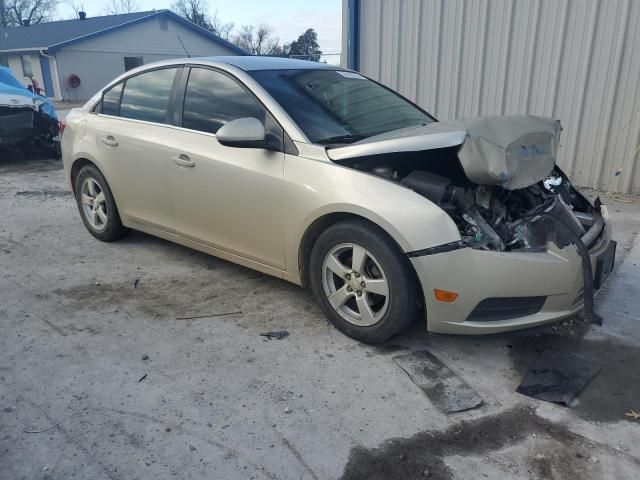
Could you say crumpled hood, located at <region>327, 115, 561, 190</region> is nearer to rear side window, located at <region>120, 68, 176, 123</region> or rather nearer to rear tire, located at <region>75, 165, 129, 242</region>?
rear side window, located at <region>120, 68, 176, 123</region>

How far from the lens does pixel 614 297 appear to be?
4.09 meters

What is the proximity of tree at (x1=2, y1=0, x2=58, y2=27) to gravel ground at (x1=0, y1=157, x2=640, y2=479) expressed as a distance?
5678cm

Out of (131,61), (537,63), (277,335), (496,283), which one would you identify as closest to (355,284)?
(277,335)

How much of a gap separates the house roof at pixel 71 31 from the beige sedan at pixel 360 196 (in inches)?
1120

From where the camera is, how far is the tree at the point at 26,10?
50844 millimetres

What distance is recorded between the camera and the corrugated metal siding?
6781 millimetres

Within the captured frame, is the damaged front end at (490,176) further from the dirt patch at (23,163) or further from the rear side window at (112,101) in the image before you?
the dirt patch at (23,163)

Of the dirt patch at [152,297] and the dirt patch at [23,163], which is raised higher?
the dirt patch at [152,297]

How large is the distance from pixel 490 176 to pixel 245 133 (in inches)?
59.0

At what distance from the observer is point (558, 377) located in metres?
3.08

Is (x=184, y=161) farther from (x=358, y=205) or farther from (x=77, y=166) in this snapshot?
(x=77, y=166)

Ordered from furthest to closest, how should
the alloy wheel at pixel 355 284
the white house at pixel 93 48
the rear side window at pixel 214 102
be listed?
the white house at pixel 93 48, the rear side window at pixel 214 102, the alloy wheel at pixel 355 284

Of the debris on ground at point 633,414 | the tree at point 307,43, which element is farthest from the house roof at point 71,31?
the debris on ground at point 633,414

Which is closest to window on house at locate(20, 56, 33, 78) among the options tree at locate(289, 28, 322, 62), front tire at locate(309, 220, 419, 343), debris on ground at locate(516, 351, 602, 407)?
tree at locate(289, 28, 322, 62)
